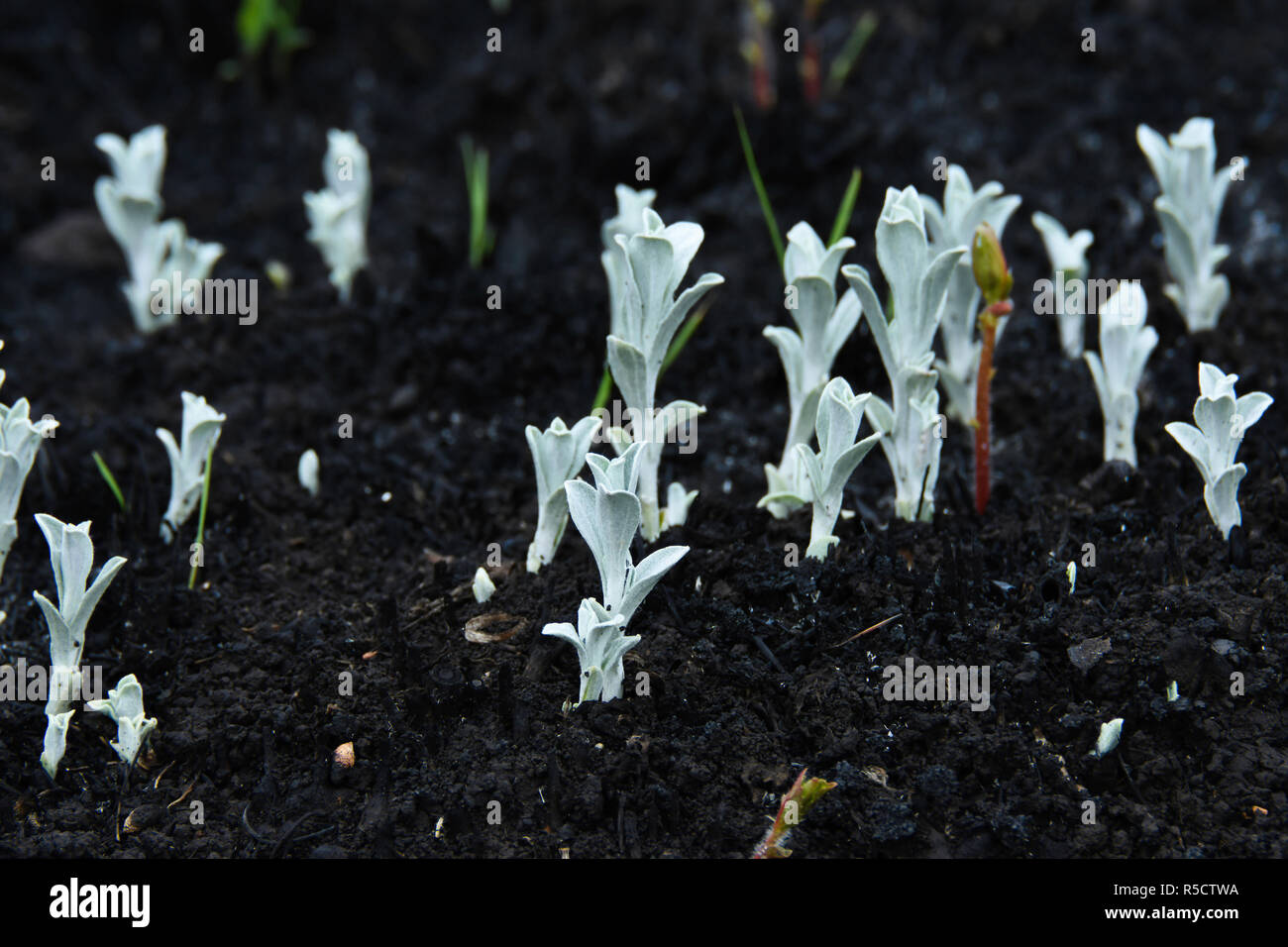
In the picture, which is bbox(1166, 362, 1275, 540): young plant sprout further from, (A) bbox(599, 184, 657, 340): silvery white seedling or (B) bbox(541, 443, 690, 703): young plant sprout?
(A) bbox(599, 184, 657, 340): silvery white seedling

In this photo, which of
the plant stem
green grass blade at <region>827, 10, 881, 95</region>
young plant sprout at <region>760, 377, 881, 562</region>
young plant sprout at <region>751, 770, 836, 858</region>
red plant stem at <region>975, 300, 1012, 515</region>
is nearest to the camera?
young plant sprout at <region>751, 770, 836, 858</region>

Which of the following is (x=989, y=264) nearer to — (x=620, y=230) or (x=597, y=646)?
(x=620, y=230)

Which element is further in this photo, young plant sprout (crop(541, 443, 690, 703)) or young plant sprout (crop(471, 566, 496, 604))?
young plant sprout (crop(471, 566, 496, 604))

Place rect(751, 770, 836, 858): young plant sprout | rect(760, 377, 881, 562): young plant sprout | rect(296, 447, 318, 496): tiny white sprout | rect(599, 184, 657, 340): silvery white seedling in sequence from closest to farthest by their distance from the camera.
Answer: rect(751, 770, 836, 858): young plant sprout → rect(760, 377, 881, 562): young plant sprout → rect(599, 184, 657, 340): silvery white seedling → rect(296, 447, 318, 496): tiny white sprout

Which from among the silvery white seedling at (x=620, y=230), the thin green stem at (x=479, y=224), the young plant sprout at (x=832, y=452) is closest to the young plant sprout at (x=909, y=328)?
the young plant sprout at (x=832, y=452)

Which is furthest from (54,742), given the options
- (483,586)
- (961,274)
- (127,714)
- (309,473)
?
(961,274)

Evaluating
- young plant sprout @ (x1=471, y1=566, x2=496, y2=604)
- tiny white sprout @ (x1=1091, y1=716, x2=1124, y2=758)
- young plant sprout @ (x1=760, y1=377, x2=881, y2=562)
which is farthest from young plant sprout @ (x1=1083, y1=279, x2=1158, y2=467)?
young plant sprout @ (x1=471, y1=566, x2=496, y2=604)

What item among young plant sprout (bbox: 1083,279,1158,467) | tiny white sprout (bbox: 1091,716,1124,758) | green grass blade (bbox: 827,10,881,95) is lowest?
tiny white sprout (bbox: 1091,716,1124,758)
